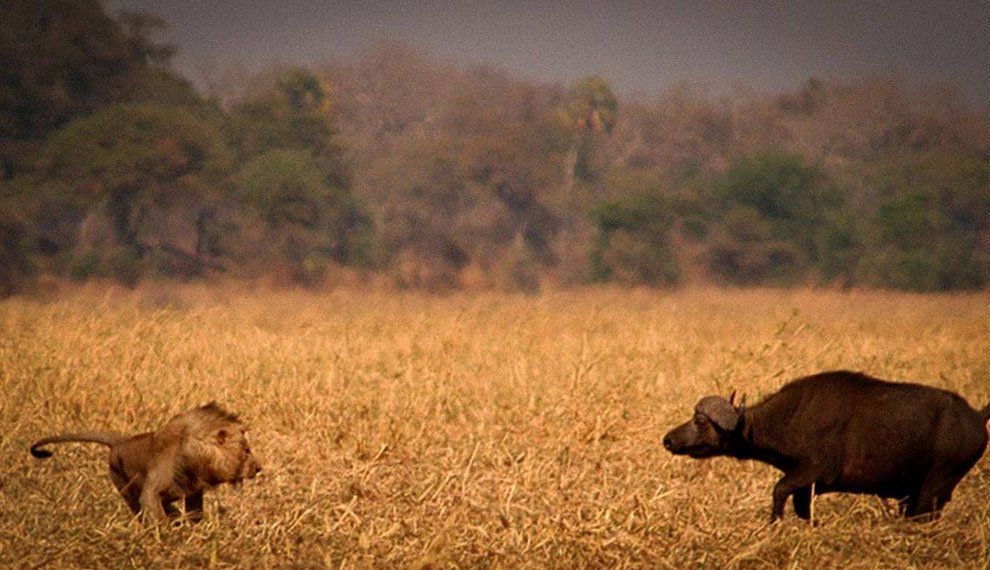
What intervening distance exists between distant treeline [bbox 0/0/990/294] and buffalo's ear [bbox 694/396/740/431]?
2560cm

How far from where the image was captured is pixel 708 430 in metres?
6.15

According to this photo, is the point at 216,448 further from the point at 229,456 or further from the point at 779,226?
the point at 779,226

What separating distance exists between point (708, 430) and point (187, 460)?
2.29 metres

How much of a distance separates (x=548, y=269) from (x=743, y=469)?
3358cm

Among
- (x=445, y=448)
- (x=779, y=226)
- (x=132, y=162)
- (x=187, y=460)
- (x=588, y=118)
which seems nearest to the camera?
(x=187, y=460)

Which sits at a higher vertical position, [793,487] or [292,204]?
[292,204]

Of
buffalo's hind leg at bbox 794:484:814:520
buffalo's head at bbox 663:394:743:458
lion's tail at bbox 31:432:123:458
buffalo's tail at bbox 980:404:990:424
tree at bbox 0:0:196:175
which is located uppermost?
tree at bbox 0:0:196:175

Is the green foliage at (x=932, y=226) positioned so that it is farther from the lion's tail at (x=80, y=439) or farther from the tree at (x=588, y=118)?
the lion's tail at (x=80, y=439)

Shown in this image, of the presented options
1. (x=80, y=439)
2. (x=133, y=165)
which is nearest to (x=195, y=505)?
(x=80, y=439)

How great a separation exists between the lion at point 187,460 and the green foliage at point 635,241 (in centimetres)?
3059

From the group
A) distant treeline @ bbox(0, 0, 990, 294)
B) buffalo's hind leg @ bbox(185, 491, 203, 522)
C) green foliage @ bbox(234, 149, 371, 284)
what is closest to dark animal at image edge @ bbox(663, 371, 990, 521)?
buffalo's hind leg @ bbox(185, 491, 203, 522)

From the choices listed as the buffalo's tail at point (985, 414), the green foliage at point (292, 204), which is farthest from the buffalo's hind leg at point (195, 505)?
the green foliage at point (292, 204)

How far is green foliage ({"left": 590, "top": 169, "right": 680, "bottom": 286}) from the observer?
35844 millimetres

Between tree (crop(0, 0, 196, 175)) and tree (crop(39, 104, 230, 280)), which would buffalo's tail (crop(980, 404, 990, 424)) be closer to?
tree (crop(39, 104, 230, 280))
